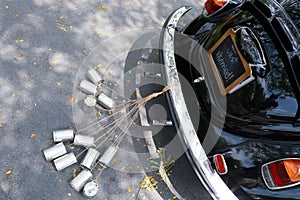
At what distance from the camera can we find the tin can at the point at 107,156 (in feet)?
8.93

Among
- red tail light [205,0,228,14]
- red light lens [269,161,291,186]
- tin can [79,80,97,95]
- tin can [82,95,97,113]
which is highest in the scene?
red tail light [205,0,228,14]

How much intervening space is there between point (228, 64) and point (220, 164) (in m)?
0.77

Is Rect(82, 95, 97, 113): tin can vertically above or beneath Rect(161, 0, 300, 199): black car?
beneath

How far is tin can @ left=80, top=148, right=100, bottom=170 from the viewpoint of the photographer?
2639mm

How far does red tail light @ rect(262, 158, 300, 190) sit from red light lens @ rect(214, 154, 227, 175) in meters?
0.29

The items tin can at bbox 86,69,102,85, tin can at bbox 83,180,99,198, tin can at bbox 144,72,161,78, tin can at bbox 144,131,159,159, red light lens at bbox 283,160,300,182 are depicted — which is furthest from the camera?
tin can at bbox 144,72,161,78

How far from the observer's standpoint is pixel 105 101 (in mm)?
3014

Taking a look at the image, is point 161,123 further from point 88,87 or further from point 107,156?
point 88,87

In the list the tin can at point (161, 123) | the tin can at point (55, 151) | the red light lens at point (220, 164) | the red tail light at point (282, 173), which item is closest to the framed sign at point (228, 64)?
the red light lens at point (220, 164)

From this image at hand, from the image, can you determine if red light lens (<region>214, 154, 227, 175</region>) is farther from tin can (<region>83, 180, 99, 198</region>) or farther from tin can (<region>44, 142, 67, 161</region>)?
tin can (<region>44, 142, 67, 161</region>)

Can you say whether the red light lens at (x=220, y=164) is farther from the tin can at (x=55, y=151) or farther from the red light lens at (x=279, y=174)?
the tin can at (x=55, y=151)

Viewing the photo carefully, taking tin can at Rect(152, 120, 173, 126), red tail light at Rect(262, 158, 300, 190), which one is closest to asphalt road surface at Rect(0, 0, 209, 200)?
tin can at Rect(152, 120, 173, 126)

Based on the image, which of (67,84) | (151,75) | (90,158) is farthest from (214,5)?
(90,158)

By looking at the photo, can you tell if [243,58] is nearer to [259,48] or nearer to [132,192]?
[259,48]
